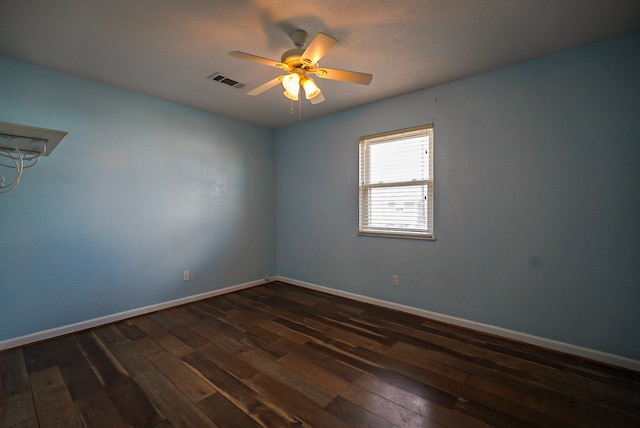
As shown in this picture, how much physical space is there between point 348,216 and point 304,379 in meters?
2.23

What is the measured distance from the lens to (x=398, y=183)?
332 centimetres

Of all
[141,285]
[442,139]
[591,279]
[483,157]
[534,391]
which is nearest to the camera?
[534,391]

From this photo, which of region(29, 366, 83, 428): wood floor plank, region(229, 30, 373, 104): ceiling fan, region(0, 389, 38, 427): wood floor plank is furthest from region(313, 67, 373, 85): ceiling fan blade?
region(0, 389, 38, 427): wood floor plank

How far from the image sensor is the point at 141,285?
3.23 metres

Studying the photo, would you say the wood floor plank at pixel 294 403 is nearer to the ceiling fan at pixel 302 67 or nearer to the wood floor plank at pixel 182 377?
the wood floor plank at pixel 182 377

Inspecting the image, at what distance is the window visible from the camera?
313cm

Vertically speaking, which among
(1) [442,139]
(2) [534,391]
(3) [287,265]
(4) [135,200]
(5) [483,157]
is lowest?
(2) [534,391]

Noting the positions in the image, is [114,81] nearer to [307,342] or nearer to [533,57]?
[307,342]

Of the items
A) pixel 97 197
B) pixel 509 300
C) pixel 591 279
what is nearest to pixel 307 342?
pixel 509 300

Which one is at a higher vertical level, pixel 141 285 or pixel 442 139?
pixel 442 139

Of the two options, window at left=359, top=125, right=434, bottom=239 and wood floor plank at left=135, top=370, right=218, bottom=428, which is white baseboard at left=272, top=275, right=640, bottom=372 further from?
wood floor plank at left=135, top=370, right=218, bottom=428

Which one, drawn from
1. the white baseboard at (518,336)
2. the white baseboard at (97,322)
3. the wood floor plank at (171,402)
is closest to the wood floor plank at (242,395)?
the wood floor plank at (171,402)

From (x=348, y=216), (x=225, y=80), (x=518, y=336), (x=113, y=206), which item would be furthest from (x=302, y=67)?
(x=518, y=336)

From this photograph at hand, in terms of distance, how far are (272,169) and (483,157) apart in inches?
124
